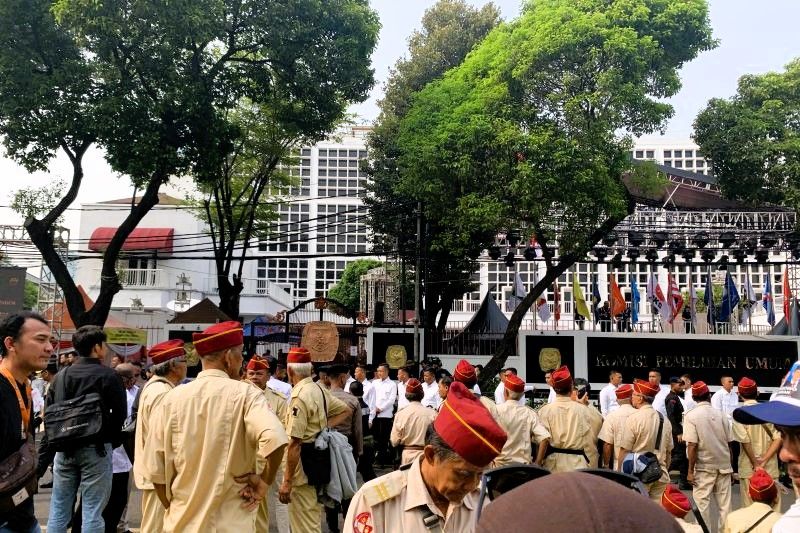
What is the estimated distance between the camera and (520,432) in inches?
279

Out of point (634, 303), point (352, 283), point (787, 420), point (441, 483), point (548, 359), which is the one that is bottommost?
point (548, 359)

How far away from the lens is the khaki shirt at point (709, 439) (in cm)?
800

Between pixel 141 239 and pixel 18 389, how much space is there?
31.5 meters

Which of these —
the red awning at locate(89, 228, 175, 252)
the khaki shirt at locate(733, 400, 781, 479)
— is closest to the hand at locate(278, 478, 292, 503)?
the khaki shirt at locate(733, 400, 781, 479)

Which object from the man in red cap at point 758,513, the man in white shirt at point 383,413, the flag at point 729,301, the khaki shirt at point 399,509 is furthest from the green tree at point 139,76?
the flag at point 729,301

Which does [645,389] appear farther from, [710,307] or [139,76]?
[710,307]

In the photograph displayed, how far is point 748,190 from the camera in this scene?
18.9m

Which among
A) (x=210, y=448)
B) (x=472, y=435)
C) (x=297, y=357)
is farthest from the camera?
(x=297, y=357)

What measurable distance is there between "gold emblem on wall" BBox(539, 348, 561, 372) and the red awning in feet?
62.3

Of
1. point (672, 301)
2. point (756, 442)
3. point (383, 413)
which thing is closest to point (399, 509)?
point (756, 442)

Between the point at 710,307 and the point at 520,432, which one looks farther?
the point at 710,307

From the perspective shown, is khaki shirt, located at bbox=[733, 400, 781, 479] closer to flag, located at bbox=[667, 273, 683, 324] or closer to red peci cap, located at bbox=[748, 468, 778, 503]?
red peci cap, located at bbox=[748, 468, 778, 503]

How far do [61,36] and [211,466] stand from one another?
14.1m

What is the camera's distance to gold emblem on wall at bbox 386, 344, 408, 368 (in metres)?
20.2
